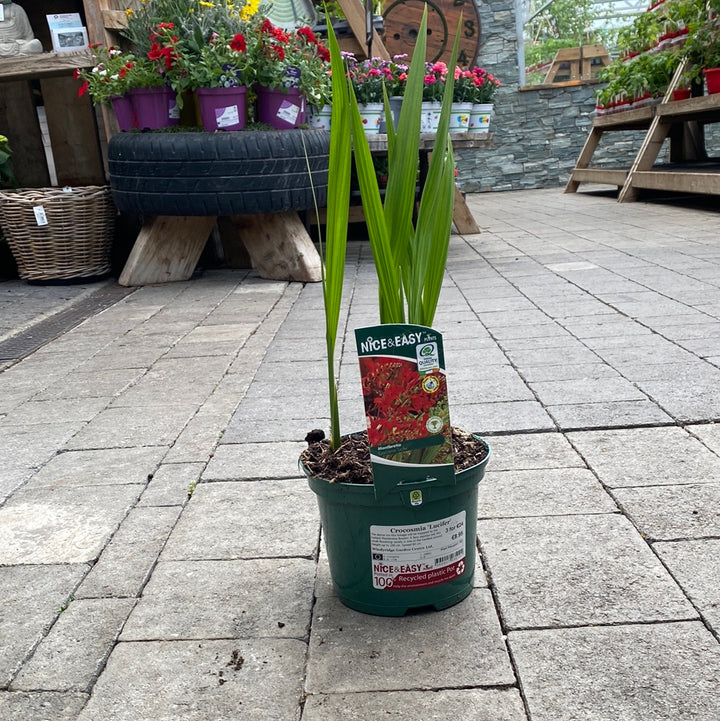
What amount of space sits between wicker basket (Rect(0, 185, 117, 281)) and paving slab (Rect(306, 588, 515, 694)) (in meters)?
3.86

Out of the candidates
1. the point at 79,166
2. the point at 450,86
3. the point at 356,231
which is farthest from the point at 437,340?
the point at 356,231

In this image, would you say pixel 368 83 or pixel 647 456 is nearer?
pixel 647 456

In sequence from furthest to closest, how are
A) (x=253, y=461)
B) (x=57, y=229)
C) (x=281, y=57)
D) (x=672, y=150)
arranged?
(x=672, y=150)
(x=57, y=229)
(x=281, y=57)
(x=253, y=461)

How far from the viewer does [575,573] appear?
142 centimetres

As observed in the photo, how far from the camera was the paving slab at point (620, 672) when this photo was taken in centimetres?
108

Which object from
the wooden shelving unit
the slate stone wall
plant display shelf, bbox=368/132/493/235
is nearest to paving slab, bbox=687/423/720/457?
plant display shelf, bbox=368/132/493/235

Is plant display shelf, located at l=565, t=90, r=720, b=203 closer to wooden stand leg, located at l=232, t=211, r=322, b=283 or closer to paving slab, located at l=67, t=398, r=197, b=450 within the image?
wooden stand leg, located at l=232, t=211, r=322, b=283

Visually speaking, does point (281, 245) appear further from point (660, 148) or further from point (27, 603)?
point (660, 148)

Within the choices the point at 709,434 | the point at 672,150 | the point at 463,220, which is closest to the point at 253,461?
the point at 709,434

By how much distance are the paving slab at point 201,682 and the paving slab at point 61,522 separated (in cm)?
40

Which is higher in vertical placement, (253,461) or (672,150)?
(253,461)

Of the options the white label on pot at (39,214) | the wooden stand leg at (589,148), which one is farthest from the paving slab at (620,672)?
the wooden stand leg at (589,148)

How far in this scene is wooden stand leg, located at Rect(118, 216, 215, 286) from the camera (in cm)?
466

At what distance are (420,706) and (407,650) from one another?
0.14 meters
